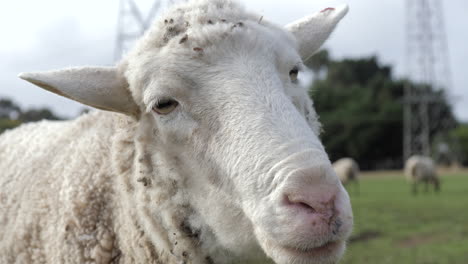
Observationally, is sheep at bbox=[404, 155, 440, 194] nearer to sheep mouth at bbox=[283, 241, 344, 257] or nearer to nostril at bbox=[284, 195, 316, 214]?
sheep mouth at bbox=[283, 241, 344, 257]

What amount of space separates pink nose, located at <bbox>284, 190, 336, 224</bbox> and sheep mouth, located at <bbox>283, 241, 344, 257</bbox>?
5.6 inches

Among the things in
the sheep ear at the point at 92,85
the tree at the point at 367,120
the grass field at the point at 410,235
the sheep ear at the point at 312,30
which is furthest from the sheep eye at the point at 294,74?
the tree at the point at 367,120

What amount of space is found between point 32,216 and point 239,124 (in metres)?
1.66

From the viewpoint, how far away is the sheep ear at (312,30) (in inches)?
134

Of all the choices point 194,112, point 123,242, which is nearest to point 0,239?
point 123,242

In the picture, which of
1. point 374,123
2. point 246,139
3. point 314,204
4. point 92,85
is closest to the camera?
point 314,204

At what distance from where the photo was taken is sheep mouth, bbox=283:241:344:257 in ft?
7.26

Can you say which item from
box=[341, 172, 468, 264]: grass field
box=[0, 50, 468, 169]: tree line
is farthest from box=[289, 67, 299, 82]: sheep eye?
box=[0, 50, 468, 169]: tree line

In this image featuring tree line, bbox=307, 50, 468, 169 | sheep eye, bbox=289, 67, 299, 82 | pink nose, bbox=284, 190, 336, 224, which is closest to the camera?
pink nose, bbox=284, 190, 336, 224

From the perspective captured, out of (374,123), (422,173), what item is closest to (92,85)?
(422,173)

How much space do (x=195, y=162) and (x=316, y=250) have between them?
817 mm

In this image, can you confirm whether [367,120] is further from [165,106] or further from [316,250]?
[316,250]

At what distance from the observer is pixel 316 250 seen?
2219mm

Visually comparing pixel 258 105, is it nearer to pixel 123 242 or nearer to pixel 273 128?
pixel 273 128
